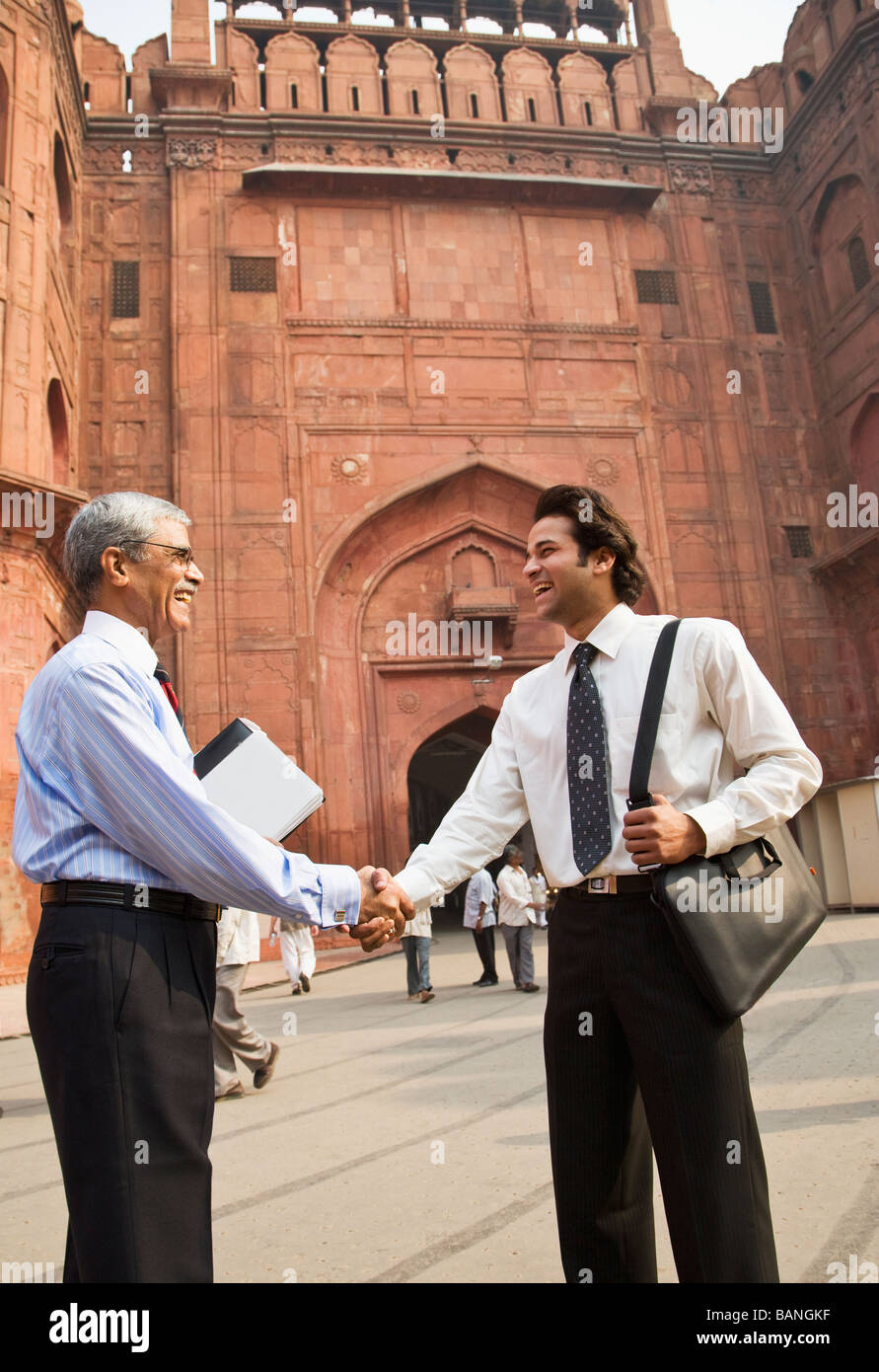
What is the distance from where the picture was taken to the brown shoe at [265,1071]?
5.61m

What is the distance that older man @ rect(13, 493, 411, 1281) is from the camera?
1.58 meters

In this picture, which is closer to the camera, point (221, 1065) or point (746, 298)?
point (221, 1065)

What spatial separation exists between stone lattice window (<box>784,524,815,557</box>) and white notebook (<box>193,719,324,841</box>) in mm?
16580

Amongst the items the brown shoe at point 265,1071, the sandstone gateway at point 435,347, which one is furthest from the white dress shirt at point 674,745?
the sandstone gateway at point 435,347

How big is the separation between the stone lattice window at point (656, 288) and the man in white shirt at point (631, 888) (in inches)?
685

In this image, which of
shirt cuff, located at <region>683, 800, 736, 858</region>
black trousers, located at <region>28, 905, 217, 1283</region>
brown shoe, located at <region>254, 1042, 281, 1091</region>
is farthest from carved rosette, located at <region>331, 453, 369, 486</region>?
black trousers, located at <region>28, 905, 217, 1283</region>

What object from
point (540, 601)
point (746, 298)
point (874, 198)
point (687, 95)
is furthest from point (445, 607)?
point (540, 601)

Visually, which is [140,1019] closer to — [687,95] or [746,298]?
[746,298]

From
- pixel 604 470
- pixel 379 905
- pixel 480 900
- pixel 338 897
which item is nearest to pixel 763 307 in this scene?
pixel 604 470

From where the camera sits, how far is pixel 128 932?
5.45ft

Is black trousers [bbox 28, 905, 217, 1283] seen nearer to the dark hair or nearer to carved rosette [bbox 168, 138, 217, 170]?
the dark hair

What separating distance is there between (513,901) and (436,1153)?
5.27 m

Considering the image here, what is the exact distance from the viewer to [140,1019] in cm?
162

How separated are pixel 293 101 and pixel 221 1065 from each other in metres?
17.9
